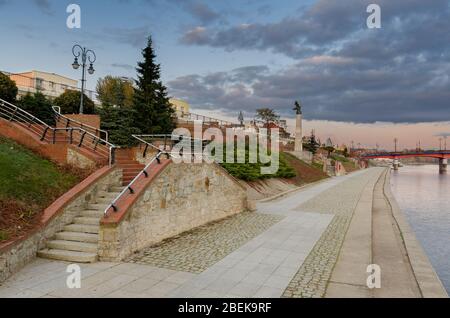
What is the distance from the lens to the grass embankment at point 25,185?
753cm

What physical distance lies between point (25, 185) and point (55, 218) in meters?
1.45

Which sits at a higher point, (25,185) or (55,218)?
(25,185)

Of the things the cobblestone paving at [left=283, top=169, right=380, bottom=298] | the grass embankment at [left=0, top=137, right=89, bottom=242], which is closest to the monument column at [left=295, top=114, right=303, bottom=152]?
the cobblestone paving at [left=283, top=169, right=380, bottom=298]

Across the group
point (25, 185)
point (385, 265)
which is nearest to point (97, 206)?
point (25, 185)

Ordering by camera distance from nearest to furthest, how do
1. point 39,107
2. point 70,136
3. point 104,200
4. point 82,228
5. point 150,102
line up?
point 82,228 < point 104,200 < point 70,136 < point 39,107 < point 150,102

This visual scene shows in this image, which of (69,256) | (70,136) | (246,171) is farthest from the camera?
(246,171)

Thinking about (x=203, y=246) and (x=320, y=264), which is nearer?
(x=320, y=264)

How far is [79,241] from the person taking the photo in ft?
26.8

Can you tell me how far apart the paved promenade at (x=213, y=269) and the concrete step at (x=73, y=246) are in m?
0.51

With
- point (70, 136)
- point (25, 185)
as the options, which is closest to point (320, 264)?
point (25, 185)

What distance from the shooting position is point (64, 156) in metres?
11.1

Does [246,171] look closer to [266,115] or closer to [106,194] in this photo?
[106,194]

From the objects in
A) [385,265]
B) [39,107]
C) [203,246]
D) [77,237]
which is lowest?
[385,265]
